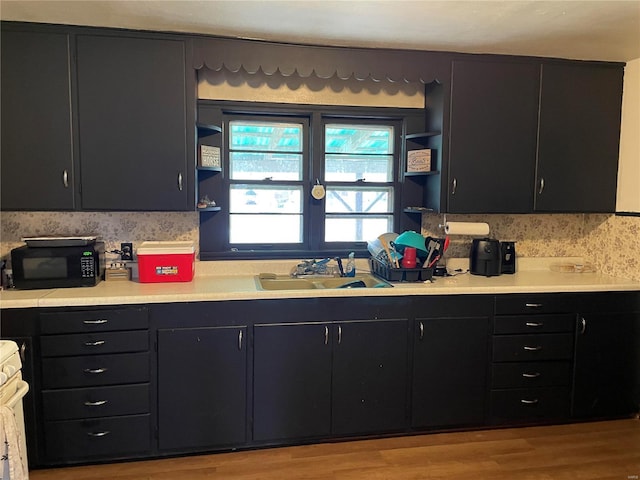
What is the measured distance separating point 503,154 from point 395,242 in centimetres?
86

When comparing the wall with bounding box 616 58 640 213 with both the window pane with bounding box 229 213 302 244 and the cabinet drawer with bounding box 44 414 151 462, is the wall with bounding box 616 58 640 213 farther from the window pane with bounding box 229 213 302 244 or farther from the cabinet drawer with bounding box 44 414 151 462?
the cabinet drawer with bounding box 44 414 151 462

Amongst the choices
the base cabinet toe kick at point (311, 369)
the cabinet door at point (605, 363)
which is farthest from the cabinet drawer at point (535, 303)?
the cabinet door at point (605, 363)

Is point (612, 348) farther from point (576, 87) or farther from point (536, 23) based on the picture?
point (536, 23)

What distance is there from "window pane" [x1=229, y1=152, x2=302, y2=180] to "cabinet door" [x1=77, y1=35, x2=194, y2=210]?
0.48m

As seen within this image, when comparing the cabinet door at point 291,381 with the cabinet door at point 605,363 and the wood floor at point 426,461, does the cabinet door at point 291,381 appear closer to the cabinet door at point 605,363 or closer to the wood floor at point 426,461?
the wood floor at point 426,461

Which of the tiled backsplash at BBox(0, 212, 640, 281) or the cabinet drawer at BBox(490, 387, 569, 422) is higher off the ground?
the tiled backsplash at BBox(0, 212, 640, 281)

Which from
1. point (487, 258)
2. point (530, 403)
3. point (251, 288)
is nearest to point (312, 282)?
point (251, 288)

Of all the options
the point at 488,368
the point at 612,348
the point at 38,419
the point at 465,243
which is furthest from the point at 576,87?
the point at 38,419

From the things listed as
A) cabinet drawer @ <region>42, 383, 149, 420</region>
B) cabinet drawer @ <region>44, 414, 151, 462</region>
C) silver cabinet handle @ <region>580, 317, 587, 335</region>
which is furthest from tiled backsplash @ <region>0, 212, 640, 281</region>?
cabinet drawer @ <region>44, 414, 151, 462</region>

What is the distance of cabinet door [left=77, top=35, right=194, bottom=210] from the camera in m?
2.58

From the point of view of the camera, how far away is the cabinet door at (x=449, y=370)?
9.06 ft

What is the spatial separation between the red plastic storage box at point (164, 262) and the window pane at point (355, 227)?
3.14 feet

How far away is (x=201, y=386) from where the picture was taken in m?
2.55

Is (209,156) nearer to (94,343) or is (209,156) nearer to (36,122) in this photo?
(36,122)
